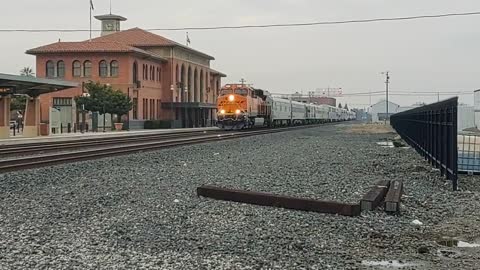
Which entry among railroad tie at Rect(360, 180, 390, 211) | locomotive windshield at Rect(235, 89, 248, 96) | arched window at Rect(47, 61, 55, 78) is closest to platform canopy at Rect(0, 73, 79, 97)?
locomotive windshield at Rect(235, 89, 248, 96)

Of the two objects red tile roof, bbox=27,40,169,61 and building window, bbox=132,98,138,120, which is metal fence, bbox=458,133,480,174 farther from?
building window, bbox=132,98,138,120

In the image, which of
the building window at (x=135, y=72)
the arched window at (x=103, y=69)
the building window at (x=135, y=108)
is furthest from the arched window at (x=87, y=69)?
the building window at (x=135, y=108)

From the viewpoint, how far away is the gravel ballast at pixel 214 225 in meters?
6.58

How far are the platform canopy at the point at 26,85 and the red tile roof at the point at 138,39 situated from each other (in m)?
36.7

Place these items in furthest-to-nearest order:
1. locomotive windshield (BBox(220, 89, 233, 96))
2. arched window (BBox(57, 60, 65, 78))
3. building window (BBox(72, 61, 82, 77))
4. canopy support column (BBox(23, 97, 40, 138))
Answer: arched window (BBox(57, 60, 65, 78))
building window (BBox(72, 61, 82, 77))
locomotive windshield (BBox(220, 89, 233, 96))
canopy support column (BBox(23, 97, 40, 138))

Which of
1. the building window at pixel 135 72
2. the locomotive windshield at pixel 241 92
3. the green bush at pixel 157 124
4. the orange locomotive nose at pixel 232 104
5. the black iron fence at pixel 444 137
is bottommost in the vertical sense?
the green bush at pixel 157 124

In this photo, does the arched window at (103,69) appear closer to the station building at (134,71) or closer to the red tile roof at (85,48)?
the station building at (134,71)

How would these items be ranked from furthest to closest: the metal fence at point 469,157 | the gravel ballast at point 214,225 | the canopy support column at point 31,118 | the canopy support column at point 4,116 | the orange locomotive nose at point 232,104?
the orange locomotive nose at point 232,104 < the canopy support column at point 31,118 < the canopy support column at point 4,116 < the metal fence at point 469,157 < the gravel ballast at point 214,225

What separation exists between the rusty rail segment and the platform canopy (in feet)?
94.7

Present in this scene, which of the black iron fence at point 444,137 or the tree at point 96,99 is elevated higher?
the tree at point 96,99

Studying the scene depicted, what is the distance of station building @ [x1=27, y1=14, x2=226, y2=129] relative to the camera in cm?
7225

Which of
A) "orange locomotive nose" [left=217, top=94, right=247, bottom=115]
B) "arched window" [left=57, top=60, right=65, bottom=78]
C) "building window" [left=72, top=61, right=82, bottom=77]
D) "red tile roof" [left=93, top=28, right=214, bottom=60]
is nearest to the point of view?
"orange locomotive nose" [left=217, top=94, right=247, bottom=115]

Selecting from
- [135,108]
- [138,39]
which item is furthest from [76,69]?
[138,39]

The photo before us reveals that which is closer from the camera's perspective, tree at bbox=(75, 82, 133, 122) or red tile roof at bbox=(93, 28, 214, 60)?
tree at bbox=(75, 82, 133, 122)
